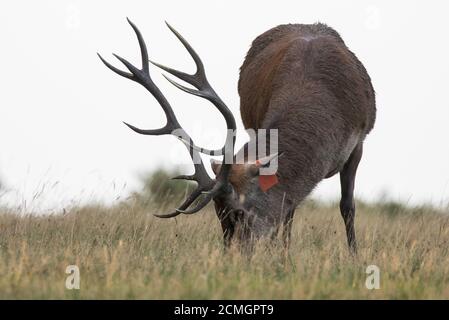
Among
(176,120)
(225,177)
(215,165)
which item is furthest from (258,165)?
(176,120)

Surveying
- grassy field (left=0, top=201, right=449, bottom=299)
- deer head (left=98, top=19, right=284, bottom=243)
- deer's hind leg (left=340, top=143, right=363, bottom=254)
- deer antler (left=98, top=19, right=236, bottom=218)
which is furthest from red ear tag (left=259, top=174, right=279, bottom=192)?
deer's hind leg (left=340, top=143, right=363, bottom=254)

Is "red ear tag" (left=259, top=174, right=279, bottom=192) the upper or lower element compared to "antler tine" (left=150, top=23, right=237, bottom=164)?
lower

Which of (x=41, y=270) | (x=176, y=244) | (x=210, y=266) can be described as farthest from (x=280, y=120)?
(x=41, y=270)

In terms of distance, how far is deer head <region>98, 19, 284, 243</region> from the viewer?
825 centimetres

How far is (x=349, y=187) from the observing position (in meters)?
10.5

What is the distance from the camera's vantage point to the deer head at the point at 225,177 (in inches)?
325

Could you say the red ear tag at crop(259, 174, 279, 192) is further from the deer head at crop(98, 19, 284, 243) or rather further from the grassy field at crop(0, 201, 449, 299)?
the grassy field at crop(0, 201, 449, 299)

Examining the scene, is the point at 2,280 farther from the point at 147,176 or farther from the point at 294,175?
the point at 147,176

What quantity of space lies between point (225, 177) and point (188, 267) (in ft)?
3.50

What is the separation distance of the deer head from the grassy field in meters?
0.29

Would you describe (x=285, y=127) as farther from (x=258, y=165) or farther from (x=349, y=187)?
(x=349, y=187)

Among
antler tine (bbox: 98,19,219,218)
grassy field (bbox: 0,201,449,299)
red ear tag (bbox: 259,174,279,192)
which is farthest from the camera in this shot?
antler tine (bbox: 98,19,219,218)

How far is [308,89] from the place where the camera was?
9.45 metres
